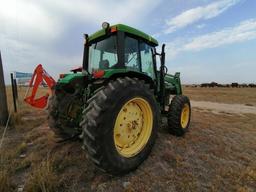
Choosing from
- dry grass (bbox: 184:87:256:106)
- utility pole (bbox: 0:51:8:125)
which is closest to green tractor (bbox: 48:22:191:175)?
utility pole (bbox: 0:51:8:125)

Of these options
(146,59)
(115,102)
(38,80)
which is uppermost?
(146,59)

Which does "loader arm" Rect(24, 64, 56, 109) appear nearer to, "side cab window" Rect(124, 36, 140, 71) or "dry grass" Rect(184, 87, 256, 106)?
"side cab window" Rect(124, 36, 140, 71)

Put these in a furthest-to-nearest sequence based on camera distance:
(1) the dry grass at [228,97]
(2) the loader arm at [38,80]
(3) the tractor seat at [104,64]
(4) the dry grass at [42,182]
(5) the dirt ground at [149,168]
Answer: (1) the dry grass at [228,97] → (2) the loader arm at [38,80] → (3) the tractor seat at [104,64] → (5) the dirt ground at [149,168] → (4) the dry grass at [42,182]

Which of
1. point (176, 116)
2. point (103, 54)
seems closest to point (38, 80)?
point (103, 54)

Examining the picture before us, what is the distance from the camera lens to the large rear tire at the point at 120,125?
2.29 metres

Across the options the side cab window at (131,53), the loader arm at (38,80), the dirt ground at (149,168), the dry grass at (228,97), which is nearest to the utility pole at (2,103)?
the loader arm at (38,80)

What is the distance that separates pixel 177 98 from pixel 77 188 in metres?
3.07

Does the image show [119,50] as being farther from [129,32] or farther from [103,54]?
[103,54]

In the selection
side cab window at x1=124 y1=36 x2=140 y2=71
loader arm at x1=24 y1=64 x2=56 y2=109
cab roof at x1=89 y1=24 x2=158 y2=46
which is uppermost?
cab roof at x1=89 y1=24 x2=158 y2=46

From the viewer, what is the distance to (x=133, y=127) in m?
2.96

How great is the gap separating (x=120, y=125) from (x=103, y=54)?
5.61ft

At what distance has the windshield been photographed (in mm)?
3424

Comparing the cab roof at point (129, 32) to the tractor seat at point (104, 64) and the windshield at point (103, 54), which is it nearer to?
the windshield at point (103, 54)

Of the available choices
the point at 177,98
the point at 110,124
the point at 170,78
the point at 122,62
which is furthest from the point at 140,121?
the point at 170,78
